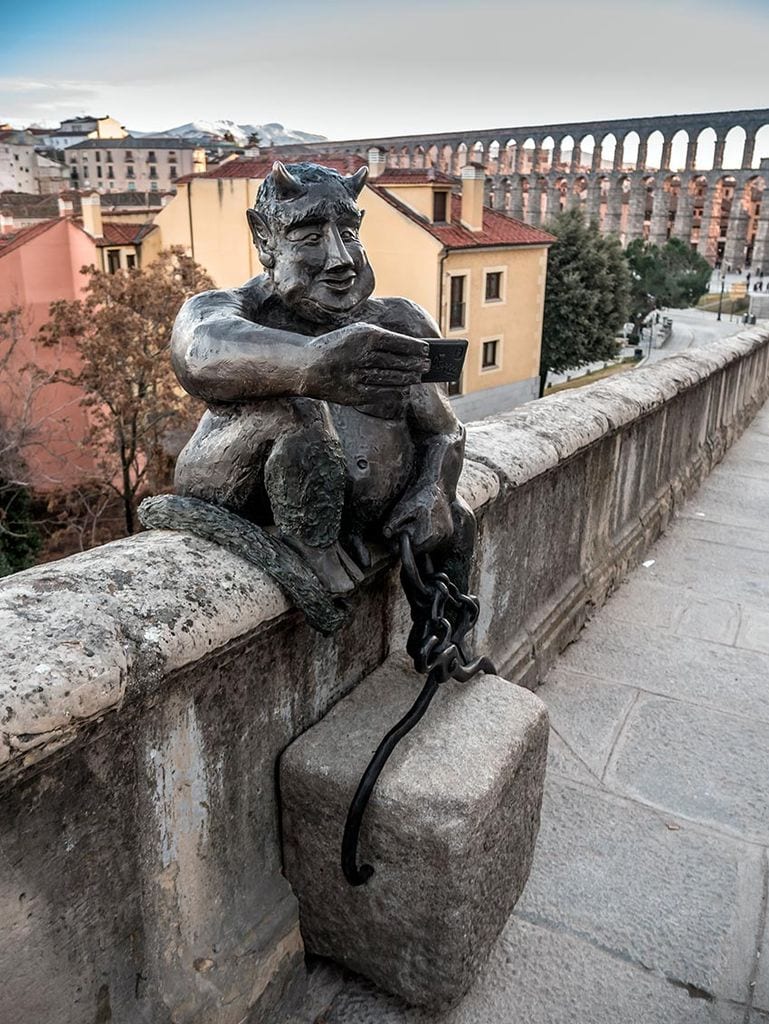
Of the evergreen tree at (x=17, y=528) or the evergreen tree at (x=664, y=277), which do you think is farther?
the evergreen tree at (x=664, y=277)

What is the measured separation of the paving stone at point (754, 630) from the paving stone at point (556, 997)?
6.44 ft

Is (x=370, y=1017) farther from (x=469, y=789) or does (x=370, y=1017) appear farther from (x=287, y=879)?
(x=469, y=789)

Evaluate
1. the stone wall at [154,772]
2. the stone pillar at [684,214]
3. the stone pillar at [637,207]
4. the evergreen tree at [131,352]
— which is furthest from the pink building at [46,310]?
the stone pillar at [637,207]

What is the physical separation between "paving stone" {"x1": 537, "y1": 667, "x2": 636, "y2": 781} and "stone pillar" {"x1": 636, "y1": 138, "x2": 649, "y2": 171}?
289ft

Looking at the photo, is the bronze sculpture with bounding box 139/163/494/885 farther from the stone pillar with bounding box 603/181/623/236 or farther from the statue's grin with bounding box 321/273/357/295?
the stone pillar with bounding box 603/181/623/236

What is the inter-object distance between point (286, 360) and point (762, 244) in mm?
80687

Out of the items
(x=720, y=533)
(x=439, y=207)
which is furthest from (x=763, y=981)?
(x=439, y=207)

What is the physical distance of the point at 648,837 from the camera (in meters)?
2.55

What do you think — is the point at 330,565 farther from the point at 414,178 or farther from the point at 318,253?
the point at 414,178

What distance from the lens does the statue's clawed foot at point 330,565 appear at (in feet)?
5.62

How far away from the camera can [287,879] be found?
1.96 m

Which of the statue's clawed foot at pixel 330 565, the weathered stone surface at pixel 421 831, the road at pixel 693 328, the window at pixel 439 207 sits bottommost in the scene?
the road at pixel 693 328

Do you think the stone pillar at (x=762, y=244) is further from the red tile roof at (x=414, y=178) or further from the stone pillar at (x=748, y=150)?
the red tile roof at (x=414, y=178)

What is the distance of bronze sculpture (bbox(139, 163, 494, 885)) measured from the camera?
4.97ft
